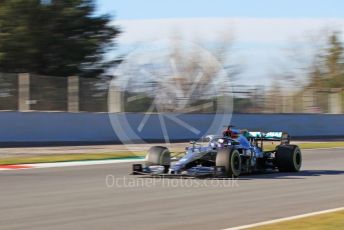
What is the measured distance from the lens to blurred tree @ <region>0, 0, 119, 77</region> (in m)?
38.3

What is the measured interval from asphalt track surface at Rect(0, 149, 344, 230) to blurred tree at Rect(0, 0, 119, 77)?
73.0 feet

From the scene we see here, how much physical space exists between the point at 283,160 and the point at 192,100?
16.8 m

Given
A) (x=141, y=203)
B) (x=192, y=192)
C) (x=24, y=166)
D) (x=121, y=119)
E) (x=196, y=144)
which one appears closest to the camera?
(x=141, y=203)

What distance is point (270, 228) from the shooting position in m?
8.38

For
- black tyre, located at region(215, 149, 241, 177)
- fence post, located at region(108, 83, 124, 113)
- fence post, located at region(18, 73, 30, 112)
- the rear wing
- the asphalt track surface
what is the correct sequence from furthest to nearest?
1. fence post, located at region(108, 83, 124, 113)
2. fence post, located at region(18, 73, 30, 112)
3. the rear wing
4. black tyre, located at region(215, 149, 241, 177)
5. the asphalt track surface

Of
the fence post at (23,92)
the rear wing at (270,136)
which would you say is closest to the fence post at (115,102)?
the fence post at (23,92)

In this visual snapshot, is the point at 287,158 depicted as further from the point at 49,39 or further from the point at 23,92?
the point at 49,39

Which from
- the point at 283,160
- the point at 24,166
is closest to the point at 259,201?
the point at 283,160

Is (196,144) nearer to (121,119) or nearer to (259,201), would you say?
(259,201)

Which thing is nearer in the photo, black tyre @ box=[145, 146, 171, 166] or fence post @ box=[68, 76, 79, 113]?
black tyre @ box=[145, 146, 171, 166]

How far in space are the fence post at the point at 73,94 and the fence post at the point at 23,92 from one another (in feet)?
7.42

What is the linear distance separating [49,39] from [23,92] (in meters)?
9.14

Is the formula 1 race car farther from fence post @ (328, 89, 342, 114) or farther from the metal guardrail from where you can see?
fence post @ (328, 89, 342, 114)

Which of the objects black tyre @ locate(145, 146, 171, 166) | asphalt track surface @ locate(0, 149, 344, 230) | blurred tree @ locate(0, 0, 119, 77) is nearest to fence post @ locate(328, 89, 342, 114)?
blurred tree @ locate(0, 0, 119, 77)
